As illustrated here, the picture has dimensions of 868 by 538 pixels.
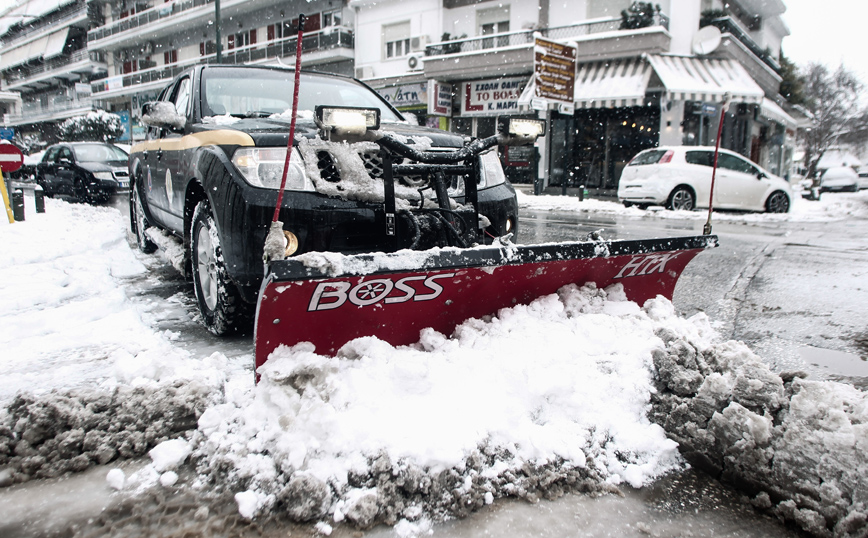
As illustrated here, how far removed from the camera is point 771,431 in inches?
74.8

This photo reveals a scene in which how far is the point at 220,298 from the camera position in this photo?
9.93 feet

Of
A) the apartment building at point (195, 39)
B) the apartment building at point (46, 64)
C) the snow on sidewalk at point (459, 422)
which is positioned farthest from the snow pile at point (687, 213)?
the apartment building at point (46, 64)

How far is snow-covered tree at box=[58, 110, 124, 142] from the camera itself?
3089cm

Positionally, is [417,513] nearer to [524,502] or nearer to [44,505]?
[524,502]

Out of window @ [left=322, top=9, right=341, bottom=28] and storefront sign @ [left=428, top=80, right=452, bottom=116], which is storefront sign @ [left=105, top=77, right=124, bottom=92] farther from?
storefront sign @ [left=428, top=80, right=452, bottom=116]

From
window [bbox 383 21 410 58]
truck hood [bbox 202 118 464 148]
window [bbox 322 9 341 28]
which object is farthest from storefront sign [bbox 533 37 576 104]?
window [bbox 322 9 341 28]

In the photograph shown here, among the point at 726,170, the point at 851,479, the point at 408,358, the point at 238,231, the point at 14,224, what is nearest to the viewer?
the point at 851,479

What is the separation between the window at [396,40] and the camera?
76.2 ft

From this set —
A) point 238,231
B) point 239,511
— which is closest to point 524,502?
point 239,511

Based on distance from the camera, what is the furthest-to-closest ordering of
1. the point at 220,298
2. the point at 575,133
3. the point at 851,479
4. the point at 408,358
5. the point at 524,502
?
the point at 575,133 < the point at 220,298 < the point at 408,358 < the point at 524,502 < the point at 851,479

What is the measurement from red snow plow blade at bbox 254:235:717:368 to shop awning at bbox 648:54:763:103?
1528 cm

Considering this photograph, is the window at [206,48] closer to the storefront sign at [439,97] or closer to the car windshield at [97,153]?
the storefront sign at [439,97]

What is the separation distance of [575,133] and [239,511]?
66.1 feet

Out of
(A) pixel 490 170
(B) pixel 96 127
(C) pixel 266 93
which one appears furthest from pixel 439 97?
(B) pixel 96 127
